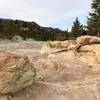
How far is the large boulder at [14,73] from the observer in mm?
7211

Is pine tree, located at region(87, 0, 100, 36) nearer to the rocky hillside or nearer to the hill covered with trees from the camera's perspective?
the hill covered with trees

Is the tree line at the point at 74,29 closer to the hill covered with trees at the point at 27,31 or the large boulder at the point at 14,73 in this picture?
the hill covered with trees at the point at 27,31

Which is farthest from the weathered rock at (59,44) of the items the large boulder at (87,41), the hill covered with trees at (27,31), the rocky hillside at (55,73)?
the hill covered with trees at (27,31)

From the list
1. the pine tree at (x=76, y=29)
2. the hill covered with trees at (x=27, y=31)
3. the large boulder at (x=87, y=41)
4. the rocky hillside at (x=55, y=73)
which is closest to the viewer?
the rocky hillside at (x=55, y=73)

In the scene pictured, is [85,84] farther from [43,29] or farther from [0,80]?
[43,29]

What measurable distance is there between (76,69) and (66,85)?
165 centimetres

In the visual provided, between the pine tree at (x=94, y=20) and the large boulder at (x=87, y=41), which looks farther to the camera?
the pine tree at (x=94, y=20)

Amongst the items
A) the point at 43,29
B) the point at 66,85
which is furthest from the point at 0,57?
the point at 43,29

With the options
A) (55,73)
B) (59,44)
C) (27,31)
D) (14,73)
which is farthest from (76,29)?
(14,73)

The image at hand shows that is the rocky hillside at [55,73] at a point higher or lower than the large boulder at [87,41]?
lower

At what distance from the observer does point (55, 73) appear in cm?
979

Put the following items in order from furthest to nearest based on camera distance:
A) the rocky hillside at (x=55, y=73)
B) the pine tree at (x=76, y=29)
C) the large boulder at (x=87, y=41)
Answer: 1. the pine tree at (x=76, y=29)
2. the large boulder at (x=87, y=41)
3. the rocky hillside at (x=55, y=73)

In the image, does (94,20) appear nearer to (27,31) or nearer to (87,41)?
(27,31)

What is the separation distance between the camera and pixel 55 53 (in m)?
12.0
